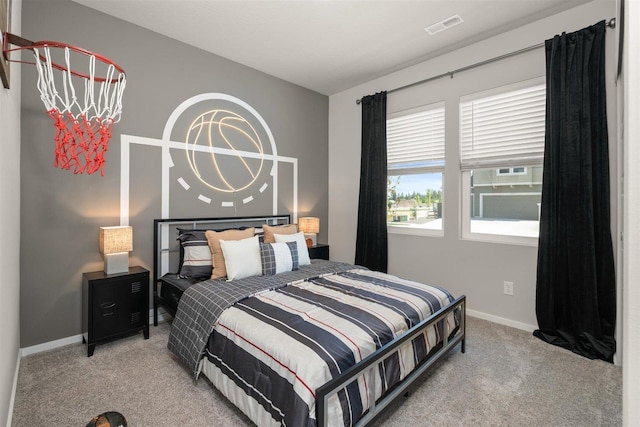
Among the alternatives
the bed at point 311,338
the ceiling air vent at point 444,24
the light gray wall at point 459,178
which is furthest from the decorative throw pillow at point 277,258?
the ceiling air vent at point 444,24

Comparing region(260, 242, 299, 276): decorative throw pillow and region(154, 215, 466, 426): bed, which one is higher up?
region(260, 242, 299, 276): decorative throw pillow

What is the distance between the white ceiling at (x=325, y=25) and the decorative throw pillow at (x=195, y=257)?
6.74ft

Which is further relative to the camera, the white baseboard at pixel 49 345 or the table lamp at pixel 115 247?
the table lamp at pixel 115 247

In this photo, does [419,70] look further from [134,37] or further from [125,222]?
[125,222]

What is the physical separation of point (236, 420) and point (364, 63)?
3.80m

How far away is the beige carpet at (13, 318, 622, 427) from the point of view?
1.76m

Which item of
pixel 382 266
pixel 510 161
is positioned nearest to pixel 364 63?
pixel 510 161

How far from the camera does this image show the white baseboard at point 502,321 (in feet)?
9.68

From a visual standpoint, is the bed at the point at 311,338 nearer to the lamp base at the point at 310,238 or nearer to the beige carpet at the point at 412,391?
the beige carpet at the point at 412,391

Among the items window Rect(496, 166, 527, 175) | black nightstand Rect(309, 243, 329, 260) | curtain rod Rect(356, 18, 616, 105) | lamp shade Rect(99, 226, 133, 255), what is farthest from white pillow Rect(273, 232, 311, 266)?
A: curtain rod Rect(356, 18, 616, 105)

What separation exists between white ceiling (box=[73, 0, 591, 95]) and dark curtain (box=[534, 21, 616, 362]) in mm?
581

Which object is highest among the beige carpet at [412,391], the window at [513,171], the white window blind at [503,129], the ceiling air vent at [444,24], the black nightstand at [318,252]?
the ceiling air vent at [444,24]

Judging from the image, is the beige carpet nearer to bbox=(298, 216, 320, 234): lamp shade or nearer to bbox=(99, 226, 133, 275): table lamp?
bbox=(99, 226, 133, 275): table lamp

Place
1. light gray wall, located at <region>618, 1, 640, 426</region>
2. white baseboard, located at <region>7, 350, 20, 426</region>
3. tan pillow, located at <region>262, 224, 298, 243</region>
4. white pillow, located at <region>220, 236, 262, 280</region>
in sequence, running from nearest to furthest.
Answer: light gray wall, located at <region>618, 1, 640, 426</region> < white baseboard, located at <region>7, 350, 20, 426</region> < white pillow, located at <region>220, 236, 262, 280</region> < tan pillow, located at <region>262, 224, 298, 243</region>
